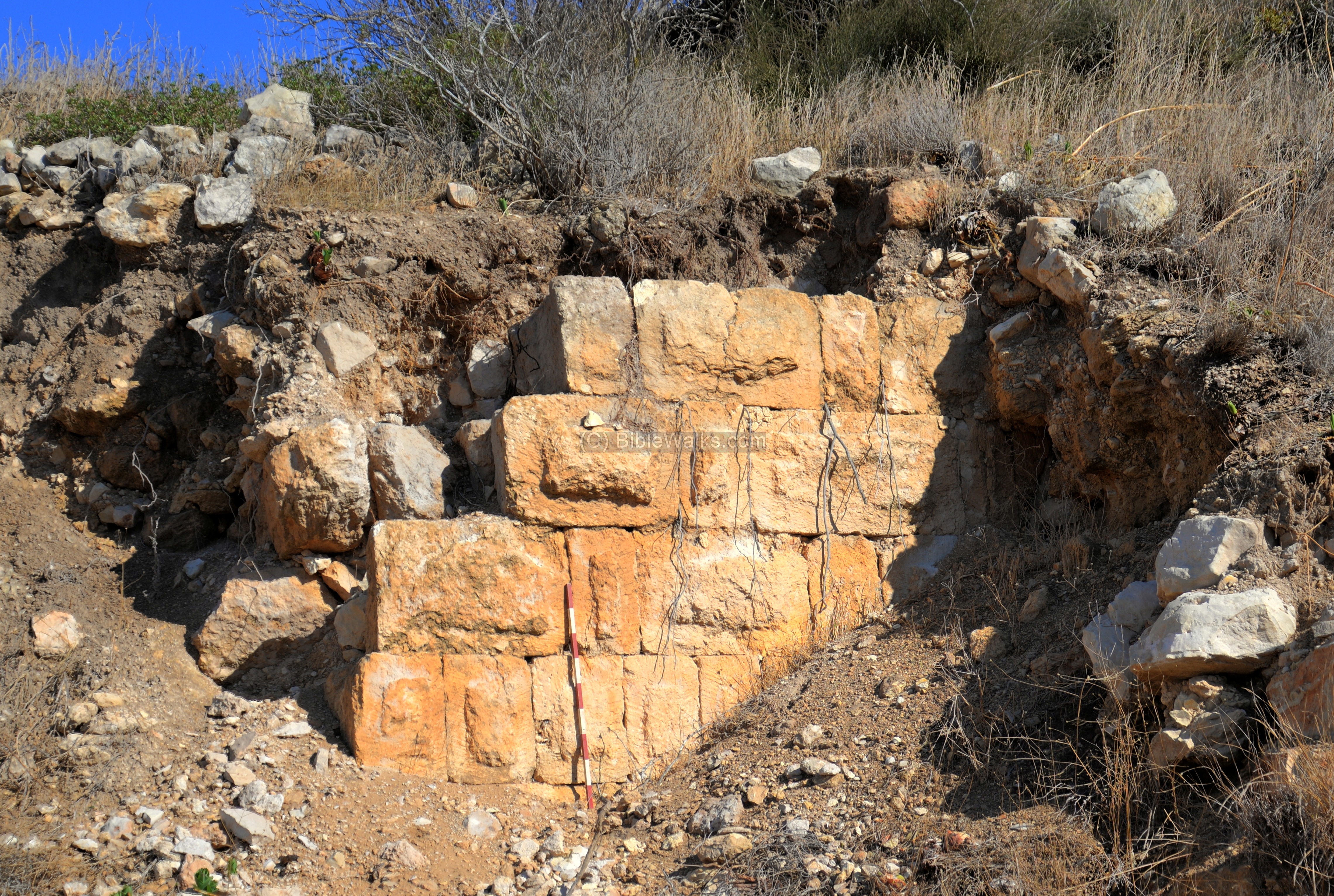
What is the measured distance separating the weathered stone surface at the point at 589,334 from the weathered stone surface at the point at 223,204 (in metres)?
2.27

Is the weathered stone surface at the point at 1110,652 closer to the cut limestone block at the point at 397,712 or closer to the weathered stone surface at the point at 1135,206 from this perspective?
the weathered stone surface at the point at 1135,206

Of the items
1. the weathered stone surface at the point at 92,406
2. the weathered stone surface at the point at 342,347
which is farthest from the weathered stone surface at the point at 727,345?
the weathered stone surface at the point at 92,406

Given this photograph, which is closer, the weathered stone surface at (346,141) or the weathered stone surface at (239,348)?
the weathered stone surface at (239,348)

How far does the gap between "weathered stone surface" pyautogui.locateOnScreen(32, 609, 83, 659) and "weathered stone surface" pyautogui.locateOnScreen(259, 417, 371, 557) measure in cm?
103

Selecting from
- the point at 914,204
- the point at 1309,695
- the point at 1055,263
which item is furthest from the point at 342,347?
the point at 1309,695

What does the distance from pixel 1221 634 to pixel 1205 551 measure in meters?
0.41

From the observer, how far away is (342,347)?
16.9ft

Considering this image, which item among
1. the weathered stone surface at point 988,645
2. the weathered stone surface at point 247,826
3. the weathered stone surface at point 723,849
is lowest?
the weathered stone surface at point 723,849

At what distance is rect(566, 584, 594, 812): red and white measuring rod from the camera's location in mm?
4359

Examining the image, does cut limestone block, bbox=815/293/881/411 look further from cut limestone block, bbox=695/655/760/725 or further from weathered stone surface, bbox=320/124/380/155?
weathered stone surface, bbox=320/124/380/155

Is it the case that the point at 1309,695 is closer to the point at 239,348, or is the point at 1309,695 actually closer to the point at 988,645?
the point at 988,645

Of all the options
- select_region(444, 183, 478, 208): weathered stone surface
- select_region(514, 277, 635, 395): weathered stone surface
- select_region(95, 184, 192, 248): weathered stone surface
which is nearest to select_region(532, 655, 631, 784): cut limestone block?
select_region(514, 277, 635, 395): weathered stone surface

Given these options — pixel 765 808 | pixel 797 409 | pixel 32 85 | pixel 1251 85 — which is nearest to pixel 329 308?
pixel 797 409

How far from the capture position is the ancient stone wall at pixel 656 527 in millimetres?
4316
